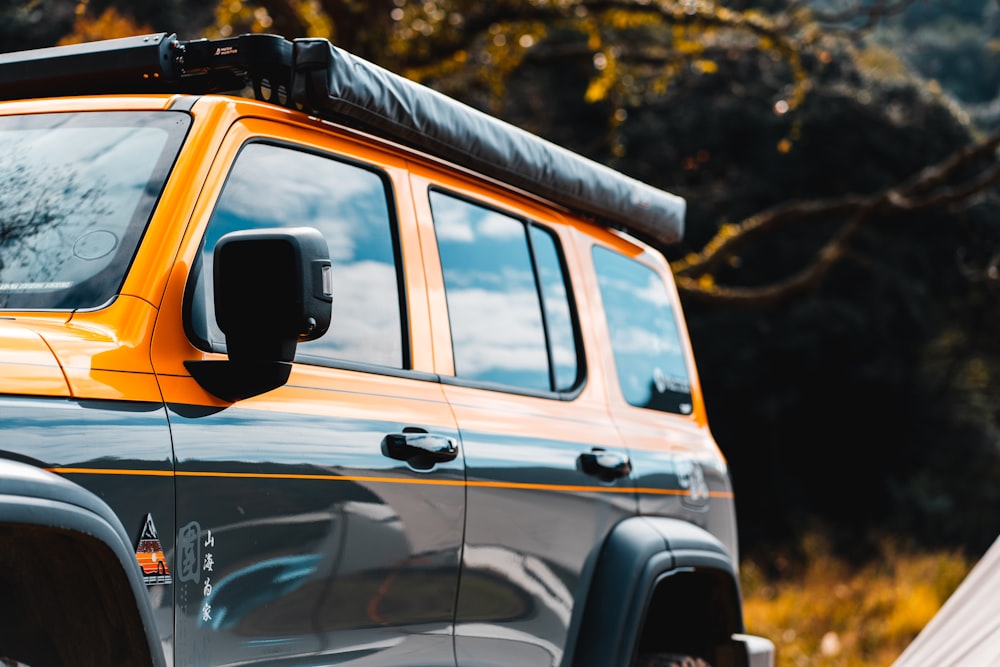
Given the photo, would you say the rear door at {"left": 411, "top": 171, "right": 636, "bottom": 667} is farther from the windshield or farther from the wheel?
the windshield

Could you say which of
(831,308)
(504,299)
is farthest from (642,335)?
(831,308)

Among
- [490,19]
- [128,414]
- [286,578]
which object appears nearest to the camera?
[128,414]

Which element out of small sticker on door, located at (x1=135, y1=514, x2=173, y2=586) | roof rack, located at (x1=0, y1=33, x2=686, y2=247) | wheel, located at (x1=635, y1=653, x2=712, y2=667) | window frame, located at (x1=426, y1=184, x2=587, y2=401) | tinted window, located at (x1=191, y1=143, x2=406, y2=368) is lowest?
wheel, located at (x1=635, y1=653, x2=712, y2=667)

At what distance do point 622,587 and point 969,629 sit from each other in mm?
1853

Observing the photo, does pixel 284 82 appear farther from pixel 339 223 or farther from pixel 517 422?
pixel 517 422

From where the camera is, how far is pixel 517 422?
3865 millimetres

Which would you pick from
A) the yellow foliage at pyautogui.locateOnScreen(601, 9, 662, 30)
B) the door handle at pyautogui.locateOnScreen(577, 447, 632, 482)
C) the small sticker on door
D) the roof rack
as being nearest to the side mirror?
the small sticker on door

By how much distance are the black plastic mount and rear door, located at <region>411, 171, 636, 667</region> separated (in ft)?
2.00

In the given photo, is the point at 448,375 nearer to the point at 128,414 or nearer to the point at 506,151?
the point at 506,151

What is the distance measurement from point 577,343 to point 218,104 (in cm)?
181

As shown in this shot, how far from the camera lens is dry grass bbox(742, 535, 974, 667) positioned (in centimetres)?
1141

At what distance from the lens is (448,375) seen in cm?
362

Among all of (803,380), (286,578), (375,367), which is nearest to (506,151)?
(375,367)

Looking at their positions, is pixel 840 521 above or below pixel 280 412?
below
